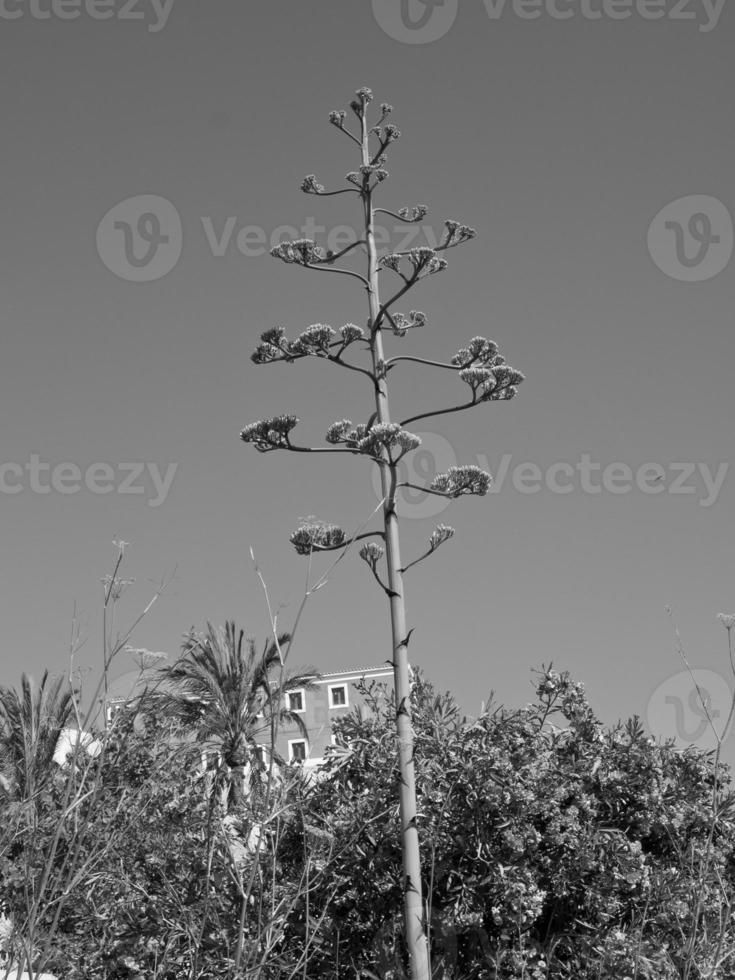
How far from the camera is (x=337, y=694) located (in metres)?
55.6

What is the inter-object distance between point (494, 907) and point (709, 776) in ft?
8.21

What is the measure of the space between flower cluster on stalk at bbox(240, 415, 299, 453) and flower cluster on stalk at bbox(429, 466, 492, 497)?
1.26m

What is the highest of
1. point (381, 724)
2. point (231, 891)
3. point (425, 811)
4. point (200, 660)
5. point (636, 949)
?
point (200, 660)

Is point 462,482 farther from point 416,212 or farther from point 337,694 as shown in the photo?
point 337,694

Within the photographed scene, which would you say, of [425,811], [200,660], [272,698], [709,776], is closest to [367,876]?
[425,811]

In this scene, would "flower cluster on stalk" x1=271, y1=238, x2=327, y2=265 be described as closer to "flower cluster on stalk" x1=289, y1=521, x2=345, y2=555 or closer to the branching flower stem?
the branching flower stem

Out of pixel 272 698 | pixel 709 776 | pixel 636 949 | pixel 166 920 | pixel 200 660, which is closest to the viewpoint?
pixel 272 698

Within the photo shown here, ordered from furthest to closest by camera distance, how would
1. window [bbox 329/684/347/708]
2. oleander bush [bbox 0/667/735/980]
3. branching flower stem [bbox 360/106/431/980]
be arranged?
window [bbox 329/684/347/708] → oleander bush [bbox 0/667/735/980] → branching flower stem [bbox 360/106/431/980]

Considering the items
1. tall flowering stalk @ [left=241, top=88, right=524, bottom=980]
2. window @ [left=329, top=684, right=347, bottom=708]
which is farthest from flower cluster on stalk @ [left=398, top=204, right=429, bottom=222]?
window @ [left=329, top=684, right=347, bottom=708]

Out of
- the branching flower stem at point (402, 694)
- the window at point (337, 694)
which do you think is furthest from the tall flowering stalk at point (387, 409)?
the window at point (337, 694)

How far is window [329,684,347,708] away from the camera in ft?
180

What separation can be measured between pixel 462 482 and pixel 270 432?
1.62m

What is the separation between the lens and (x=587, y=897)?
8273 millimetres

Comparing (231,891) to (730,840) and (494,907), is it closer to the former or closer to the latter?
(494,907)
